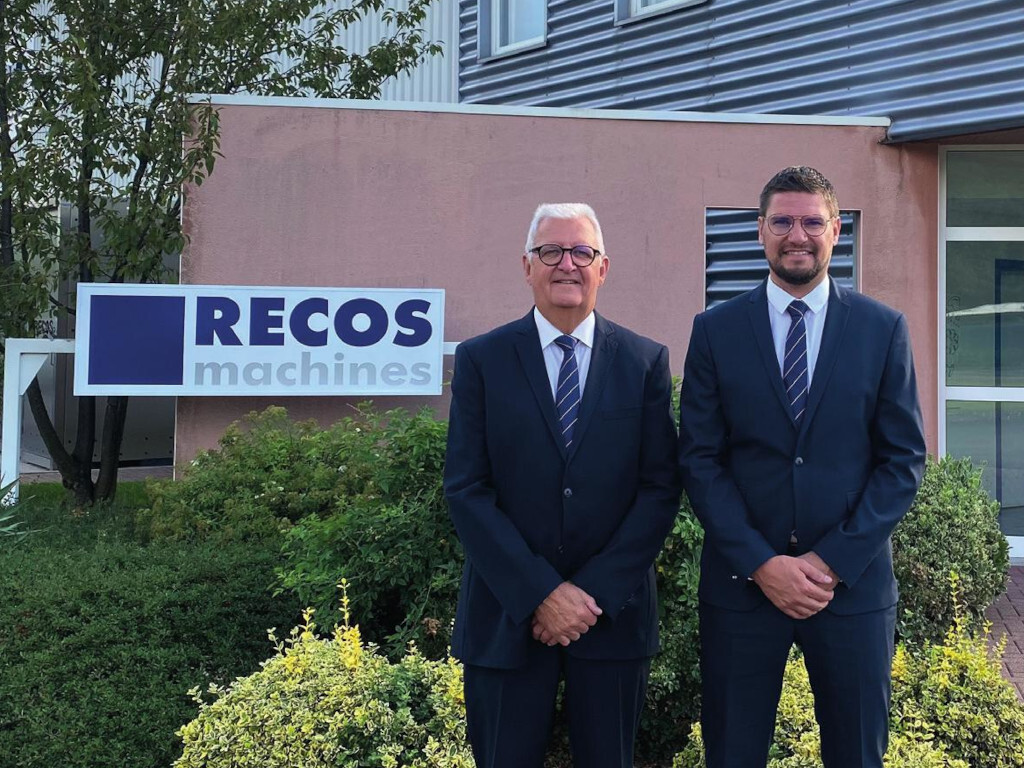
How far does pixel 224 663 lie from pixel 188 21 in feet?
16.0

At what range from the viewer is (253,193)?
304 inches

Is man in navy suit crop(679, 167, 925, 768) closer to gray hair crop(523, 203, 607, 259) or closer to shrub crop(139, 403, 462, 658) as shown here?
gray hair crop(523, 203, 607, 259)

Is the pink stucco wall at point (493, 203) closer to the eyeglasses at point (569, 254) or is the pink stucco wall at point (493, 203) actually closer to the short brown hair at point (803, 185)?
the eyeglasses at point (569, 254)

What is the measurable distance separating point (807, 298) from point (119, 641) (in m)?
3.14

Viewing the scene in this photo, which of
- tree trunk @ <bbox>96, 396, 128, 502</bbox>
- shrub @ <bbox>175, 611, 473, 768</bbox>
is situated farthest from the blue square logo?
shrub @ <bbox>175, 611, 473, 768</bbox>

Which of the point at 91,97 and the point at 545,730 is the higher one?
the point at 91,97

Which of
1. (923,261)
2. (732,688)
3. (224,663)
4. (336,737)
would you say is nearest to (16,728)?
(224,663)

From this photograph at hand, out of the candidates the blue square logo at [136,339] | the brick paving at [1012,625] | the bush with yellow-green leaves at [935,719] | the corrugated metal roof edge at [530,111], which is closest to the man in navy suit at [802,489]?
the bush with yellow-green leaves at [935,719]

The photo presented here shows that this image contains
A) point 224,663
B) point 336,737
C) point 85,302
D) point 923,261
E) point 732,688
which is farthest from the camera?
point 923,261

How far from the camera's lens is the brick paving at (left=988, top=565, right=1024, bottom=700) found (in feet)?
18.3

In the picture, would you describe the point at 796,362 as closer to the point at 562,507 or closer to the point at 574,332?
the point at 574,332

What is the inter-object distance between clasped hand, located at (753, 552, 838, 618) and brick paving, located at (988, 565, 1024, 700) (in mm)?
2943

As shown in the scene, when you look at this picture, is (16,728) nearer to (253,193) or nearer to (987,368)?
(253,193)

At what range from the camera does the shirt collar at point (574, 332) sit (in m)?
3.09
